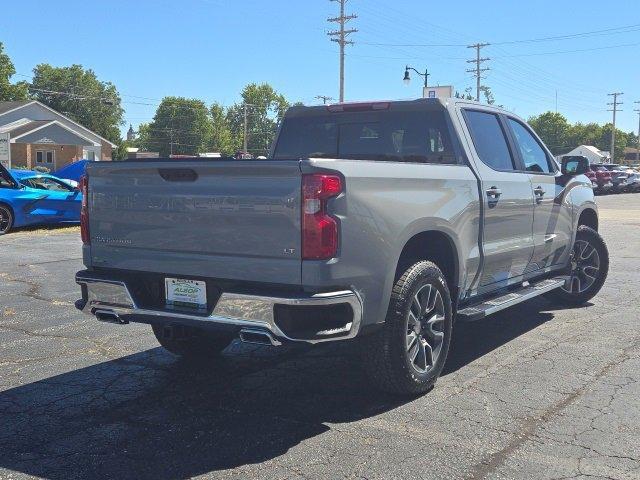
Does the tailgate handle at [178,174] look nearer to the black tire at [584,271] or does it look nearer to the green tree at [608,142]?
the black tire at [584,271]

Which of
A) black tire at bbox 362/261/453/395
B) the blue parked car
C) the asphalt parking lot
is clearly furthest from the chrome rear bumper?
the blue parked car

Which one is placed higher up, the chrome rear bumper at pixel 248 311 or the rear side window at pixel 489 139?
the rear side window at pixel 489 139

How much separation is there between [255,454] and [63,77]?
113 m

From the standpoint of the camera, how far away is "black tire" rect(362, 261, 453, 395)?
4125 mm

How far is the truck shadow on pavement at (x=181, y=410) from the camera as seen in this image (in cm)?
353

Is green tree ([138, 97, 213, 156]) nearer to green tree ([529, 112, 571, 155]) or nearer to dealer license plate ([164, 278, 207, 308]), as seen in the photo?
green tree ([529, 112, 571, 155])

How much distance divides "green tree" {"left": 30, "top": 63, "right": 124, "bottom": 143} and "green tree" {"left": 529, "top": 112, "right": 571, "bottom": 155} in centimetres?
8474

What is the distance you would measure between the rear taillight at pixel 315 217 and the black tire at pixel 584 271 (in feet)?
15.3

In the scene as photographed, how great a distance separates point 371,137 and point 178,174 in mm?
2114

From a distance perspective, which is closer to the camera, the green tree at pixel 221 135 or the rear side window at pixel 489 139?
the rear side window at pixel 489 139

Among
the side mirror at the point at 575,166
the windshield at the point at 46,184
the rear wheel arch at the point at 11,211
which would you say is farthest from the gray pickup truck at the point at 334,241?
the windshield at the point at 46,184

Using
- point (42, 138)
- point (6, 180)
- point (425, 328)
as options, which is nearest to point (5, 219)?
point (6, 180)

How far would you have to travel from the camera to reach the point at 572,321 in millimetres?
6742

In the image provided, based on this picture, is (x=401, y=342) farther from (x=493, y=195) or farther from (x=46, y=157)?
(x=46, y=157)
